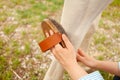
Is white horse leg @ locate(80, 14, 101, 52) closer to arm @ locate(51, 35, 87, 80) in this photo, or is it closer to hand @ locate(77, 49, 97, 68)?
hand @ locate(77, 49, 97, 68)

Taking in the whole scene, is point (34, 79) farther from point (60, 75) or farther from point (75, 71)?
point (75, 71)

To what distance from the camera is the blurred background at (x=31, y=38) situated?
1.96m

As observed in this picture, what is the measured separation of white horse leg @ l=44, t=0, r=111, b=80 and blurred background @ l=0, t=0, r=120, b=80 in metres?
A: 0.94

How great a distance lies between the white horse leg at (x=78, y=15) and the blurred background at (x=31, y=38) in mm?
941

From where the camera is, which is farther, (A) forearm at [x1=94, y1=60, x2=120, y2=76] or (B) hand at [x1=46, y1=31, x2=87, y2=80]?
(A) forearm at [x1=94, y1=60, x2=120, y2=76]

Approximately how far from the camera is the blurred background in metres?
1.96

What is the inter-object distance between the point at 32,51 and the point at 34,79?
0.31m

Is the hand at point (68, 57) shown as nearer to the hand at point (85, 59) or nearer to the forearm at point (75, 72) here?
the forearm at point (75, 72)

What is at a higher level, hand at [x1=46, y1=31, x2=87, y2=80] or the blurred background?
hand at [x1=46, y1=31, x2=87, y2=80]

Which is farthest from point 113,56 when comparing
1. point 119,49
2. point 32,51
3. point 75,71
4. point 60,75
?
point 75,71

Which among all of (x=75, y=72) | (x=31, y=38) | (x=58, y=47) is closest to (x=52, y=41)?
(x=58, y=47)

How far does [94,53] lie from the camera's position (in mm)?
2264

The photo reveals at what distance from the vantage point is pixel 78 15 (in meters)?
0.94

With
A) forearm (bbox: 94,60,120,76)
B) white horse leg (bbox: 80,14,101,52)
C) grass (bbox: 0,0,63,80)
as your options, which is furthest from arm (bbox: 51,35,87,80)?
grass (bbox: 0,0,63,80)
